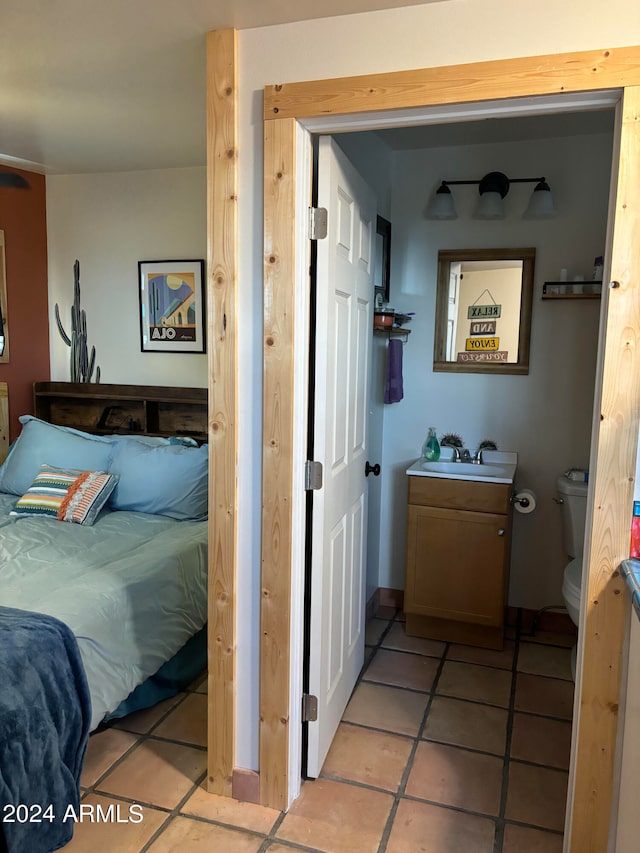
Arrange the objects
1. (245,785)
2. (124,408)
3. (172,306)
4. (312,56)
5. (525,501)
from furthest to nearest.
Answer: (124,408), (172,306), (525,501), (245,785), (312,56)

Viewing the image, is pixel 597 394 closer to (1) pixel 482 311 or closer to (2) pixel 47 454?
(1) pixel 482 311

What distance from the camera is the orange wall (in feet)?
12.3

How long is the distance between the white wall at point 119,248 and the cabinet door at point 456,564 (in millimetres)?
1570

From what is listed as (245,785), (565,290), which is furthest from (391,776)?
(565,290)

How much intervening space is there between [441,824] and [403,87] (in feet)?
7.15

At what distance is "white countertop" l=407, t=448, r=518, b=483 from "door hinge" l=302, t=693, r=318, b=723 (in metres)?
1.30

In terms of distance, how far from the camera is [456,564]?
3145mm

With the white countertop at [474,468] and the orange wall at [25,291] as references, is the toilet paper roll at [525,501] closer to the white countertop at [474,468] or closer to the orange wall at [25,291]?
the white countertop at [474,468]

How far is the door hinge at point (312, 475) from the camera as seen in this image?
6.70 feet

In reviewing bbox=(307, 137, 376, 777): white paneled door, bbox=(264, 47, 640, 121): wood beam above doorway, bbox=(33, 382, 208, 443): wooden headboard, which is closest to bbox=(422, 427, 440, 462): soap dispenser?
bbox=(307, 137, 376, 777): white paneled door

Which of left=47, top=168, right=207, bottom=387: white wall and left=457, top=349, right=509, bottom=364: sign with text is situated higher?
left=47, top=168, right=207, bottom=387: white wall

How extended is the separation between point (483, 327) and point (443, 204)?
0.66 meters

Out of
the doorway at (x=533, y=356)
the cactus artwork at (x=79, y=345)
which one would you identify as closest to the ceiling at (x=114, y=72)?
the cactus artwork at (x=79, y=345)

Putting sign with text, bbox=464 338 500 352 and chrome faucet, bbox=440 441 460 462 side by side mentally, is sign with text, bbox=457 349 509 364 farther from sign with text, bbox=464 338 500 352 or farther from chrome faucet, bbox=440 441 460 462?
chrome faucet, bbox=440 441 460 462
